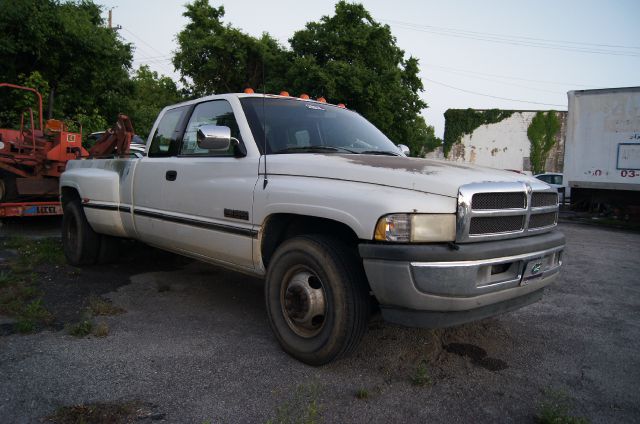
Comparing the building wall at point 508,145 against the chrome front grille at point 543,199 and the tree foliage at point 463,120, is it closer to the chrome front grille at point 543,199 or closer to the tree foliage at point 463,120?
the tree foliage at point 463,120

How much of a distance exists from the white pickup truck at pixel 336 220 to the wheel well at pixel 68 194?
1.80m

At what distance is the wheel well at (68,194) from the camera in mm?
5871

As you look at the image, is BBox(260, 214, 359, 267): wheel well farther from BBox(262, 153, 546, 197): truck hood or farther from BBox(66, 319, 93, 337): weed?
BBox(66, 319, 93, 337): weed

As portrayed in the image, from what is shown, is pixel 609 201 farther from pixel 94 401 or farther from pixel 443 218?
pixel 94 401

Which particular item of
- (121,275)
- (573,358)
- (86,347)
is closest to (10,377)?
(86,347)

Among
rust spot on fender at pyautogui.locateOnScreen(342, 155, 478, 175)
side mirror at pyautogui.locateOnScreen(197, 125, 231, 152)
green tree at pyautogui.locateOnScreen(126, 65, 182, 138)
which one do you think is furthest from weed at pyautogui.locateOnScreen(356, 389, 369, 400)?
green tree at pyautogui.locateOnScreen(126, 65, 182, 138)

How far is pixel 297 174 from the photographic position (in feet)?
10.6

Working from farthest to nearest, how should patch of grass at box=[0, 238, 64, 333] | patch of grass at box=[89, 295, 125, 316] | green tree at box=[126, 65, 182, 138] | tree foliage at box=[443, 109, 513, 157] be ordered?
tree foliage at box=[443, 109, 513, 157], green tree at box=[126, 65, 182, 138], patch of grass at box=[89, 295, 125, 316], patch of grass at box=[0, 238, 64, 333]

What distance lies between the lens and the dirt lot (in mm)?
2568

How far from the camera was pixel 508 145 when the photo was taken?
1268 inches

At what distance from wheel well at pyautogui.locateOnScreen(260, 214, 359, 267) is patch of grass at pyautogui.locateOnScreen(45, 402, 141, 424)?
1332 mm

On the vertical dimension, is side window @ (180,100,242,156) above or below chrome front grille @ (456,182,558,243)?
above

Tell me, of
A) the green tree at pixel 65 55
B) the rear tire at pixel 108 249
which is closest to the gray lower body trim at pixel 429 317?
the rear tire at pixel 108 249

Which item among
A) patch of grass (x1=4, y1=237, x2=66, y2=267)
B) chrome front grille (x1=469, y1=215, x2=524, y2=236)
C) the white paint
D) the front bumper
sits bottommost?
patch of grass (x1=4, y1=237, x2=66, y2=267)
